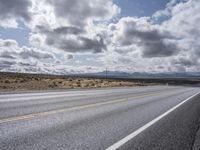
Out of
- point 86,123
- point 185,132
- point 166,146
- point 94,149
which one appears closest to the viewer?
point 94,149

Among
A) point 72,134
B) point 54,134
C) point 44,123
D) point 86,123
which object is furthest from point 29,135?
point 86,123

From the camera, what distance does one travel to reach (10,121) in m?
8.11

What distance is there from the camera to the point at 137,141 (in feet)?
21.0

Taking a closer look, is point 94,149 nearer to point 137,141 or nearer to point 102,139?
point 102,139

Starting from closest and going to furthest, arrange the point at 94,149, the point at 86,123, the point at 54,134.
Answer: the point at 94,149 → the point at 54,134 → the point at 86,123

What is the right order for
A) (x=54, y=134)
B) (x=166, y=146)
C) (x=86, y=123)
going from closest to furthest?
(x=166, y=146) → (x=54, y=134) → (x=86, y=123)

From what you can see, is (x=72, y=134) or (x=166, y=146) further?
(x=72, y=134)

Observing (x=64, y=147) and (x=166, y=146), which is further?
(x=166, y=146)

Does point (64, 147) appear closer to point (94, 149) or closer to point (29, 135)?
point (94, 149)

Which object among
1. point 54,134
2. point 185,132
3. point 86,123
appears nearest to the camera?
point 54,134

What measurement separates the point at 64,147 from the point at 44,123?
2.63 m

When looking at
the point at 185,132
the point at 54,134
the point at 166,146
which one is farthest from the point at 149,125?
the point at 54,134

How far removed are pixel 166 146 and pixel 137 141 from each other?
67cm

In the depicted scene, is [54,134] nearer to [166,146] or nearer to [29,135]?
[29,135]
